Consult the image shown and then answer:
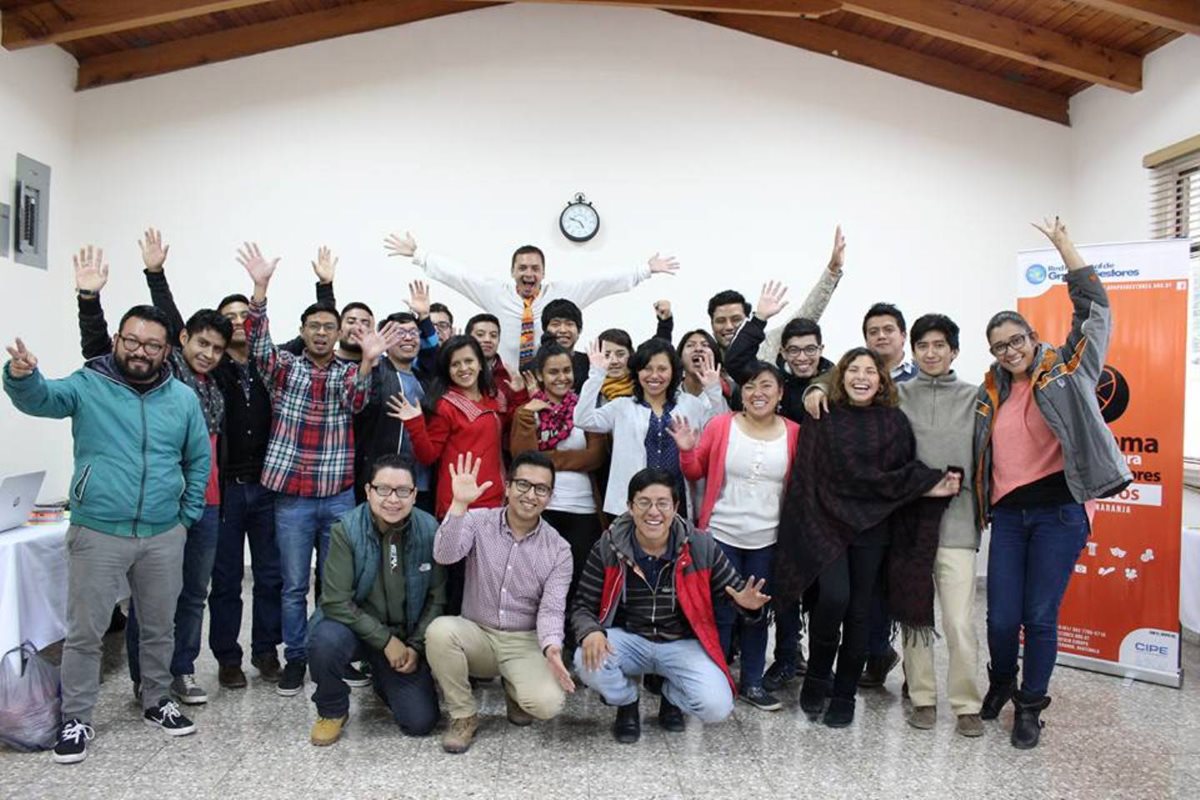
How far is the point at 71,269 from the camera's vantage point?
5242 mm

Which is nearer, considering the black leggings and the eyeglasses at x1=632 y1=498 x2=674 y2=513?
the eyeglasses at x1=632 y1=498 x2=674 y2=513

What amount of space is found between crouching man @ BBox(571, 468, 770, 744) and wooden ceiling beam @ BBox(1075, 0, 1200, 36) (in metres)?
3.59

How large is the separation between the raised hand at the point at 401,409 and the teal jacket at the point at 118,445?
2.38 feet

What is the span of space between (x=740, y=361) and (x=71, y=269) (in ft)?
14.1

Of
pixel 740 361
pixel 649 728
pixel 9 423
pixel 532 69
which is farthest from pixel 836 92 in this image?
pixel 9 423

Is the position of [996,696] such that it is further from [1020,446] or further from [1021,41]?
[1021,41]

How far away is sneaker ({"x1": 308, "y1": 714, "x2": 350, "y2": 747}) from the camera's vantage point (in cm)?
273

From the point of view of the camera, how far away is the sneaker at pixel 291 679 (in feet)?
10.4

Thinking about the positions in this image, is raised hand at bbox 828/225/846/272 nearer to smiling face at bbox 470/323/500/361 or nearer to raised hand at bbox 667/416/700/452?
raised hand at bbox 667/416/700/452

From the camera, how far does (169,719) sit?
2777mm

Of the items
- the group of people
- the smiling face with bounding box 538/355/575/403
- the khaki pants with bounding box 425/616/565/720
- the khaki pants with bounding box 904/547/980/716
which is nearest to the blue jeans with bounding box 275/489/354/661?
the group of people

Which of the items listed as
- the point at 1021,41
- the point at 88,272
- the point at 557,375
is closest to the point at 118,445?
the point at 88,272

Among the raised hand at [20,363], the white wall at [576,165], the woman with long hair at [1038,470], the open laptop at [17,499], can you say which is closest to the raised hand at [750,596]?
the woman with long hair at [1038,470]

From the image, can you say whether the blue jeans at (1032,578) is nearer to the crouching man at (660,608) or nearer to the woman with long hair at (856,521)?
the woman with long hair at (856,521)
